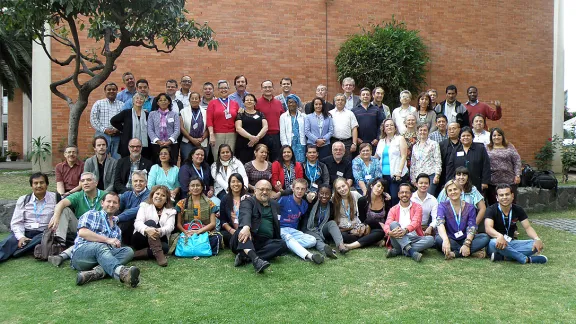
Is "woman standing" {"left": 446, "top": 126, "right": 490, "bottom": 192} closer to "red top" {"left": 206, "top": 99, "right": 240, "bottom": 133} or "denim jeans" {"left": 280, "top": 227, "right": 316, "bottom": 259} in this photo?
"denim jeans" {"left": 280, "top": 227, "right": 316, "bottom": 259}

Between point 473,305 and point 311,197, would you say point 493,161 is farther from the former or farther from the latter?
point 473,305

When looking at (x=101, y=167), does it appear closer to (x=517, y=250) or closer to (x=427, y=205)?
(x=427, y=205)

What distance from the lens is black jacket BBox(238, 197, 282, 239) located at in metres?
5.29

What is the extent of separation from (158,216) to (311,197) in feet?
6.62

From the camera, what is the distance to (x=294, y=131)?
738 cm

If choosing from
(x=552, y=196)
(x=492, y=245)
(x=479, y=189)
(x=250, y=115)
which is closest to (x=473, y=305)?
(x=492, y=245)

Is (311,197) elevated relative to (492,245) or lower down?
elevated

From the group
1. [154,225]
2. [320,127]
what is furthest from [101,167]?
[320,127]

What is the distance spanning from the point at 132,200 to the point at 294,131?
279 cm

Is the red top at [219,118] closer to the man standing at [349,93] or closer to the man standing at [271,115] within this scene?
the man standing at [271,115]

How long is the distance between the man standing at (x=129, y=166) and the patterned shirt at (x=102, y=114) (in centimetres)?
101

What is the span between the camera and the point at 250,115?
7242 mm

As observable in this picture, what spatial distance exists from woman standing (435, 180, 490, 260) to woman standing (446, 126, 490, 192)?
0.99m

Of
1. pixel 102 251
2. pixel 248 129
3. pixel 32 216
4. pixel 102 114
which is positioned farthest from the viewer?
pixel 102 114
